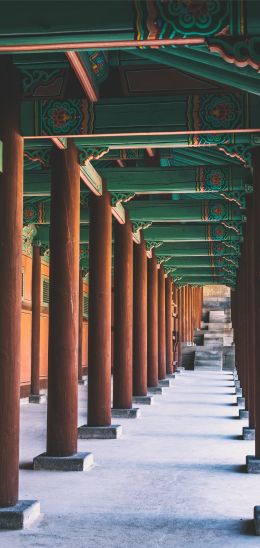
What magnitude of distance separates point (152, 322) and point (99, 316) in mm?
9331

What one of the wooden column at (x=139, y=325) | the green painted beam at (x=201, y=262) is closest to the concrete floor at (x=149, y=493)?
the wooden column at (x=139, y=325)

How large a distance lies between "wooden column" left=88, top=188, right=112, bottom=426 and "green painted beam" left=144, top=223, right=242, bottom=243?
5.35 meters

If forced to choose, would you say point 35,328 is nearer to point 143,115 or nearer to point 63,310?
point 63,310

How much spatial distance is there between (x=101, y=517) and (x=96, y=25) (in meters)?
4.12

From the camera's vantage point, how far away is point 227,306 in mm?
58875

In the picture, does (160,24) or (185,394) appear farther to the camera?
(185,394)

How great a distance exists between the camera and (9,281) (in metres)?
6.30

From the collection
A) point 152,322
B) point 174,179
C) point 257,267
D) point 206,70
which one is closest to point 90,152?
point 206,70

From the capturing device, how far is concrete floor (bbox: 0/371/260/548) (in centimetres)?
598

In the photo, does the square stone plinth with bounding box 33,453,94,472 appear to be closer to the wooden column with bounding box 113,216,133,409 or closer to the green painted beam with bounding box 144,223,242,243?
the wooden column with bounding box 113,216,133,409

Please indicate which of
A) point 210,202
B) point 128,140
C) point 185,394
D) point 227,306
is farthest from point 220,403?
point 227,306

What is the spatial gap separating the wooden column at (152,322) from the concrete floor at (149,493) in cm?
773

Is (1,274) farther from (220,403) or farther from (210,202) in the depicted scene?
(220,403)

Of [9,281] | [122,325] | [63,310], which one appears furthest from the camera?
[122,325]
